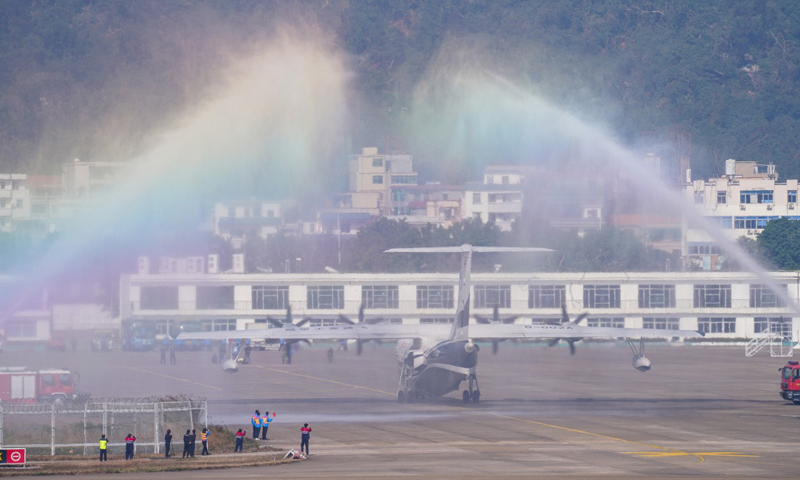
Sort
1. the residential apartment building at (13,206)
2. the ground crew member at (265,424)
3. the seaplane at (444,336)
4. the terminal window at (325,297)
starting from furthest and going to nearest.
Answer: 1. the terminal window at (325,297)
2. the residential apartment building at (13,206)
3. the seaplane at (444,336)
4. the ground crew member at (265,424)

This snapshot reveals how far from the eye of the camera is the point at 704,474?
45.6 meters

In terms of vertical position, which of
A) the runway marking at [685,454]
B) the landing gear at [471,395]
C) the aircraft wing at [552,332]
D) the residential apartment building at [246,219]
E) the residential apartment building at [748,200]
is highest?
the residential apartment building at [748,200]

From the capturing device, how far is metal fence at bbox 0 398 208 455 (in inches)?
1948

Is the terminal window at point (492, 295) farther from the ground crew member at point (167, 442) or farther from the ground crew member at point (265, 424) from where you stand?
the ground crew member at point (167, 442)

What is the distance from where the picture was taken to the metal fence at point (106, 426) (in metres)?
49.5

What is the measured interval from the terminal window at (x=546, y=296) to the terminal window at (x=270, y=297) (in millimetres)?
25940

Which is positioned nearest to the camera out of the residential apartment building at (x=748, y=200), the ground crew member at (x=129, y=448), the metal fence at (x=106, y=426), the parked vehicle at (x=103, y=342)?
the ground crew member at (x=129, y=448)

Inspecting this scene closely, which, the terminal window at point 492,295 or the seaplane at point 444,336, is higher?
the terminal window at point 492,295

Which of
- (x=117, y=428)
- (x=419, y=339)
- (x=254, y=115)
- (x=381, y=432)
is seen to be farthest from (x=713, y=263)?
(x=117, y=428)

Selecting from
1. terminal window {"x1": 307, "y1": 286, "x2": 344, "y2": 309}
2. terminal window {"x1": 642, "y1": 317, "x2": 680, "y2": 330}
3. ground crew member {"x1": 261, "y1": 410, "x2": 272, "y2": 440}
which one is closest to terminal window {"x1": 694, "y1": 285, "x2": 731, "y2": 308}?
terminal window {"x1": 642, "y1": 317, "x2": 680, "y2": 330}

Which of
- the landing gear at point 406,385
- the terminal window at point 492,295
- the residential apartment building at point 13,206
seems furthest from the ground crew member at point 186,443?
the terminal window at point 492,295

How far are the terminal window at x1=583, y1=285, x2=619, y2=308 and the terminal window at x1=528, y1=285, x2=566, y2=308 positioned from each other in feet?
8.81

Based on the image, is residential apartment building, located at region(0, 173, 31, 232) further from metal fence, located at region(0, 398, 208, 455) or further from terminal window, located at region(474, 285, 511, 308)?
metal fence, located at region(0, 398, 208, 455)

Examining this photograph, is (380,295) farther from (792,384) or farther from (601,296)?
(792,384)
